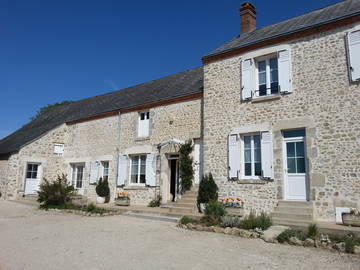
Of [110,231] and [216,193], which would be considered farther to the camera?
[216,193]

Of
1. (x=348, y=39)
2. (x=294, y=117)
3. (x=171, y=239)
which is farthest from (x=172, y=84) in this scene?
(x=171, y=239)

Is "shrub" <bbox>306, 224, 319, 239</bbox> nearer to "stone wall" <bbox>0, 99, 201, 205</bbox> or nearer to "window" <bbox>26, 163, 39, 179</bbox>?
"stone wall" <bbox>0, 99, 201, 205</bbox>

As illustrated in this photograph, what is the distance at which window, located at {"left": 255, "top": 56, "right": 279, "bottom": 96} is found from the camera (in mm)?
8452

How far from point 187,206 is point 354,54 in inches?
248

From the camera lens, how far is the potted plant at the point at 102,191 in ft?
40.9

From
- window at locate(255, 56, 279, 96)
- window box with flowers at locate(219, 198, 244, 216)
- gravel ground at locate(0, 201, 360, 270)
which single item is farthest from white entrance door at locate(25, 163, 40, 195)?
window at locate(255, 56, 279, 96)

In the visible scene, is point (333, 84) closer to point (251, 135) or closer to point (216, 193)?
point (251, 135)

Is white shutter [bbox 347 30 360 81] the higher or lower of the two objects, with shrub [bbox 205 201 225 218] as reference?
higher

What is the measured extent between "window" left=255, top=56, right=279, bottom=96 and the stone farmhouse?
0.03m

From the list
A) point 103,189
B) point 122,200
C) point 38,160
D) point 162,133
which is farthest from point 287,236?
point 38,160

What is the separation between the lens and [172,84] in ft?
43.2

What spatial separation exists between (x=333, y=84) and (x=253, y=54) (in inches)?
99.6

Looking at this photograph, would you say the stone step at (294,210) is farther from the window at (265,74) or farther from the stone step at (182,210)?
the window at (265,74)

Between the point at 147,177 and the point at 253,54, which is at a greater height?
the point at 253,54
